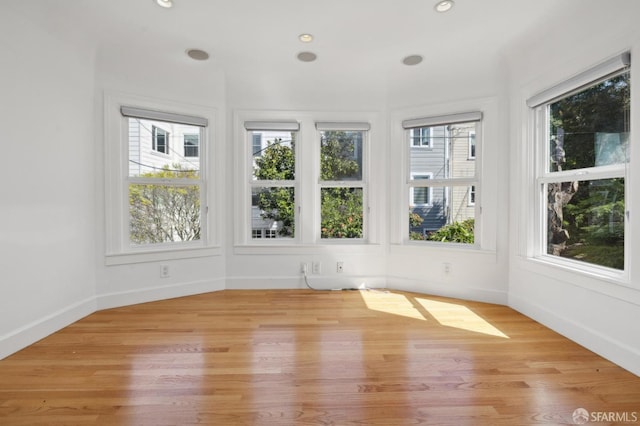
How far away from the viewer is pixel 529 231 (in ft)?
9.94

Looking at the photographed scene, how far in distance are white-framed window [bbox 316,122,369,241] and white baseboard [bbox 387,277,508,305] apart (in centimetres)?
69

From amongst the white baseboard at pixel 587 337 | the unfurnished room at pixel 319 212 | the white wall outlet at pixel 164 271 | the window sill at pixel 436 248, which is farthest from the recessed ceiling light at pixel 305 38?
the white baseboard at pixel 587 337

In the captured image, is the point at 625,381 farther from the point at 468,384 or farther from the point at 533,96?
the point at 533,96

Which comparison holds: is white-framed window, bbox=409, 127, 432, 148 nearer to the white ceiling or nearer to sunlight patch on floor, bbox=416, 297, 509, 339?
the white ceiling

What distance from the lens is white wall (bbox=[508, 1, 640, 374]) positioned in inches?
81.0

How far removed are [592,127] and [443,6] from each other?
145 cm

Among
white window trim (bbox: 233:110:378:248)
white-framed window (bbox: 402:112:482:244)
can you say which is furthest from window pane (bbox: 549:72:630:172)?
white window trim (bbox: 233:110:378:248)

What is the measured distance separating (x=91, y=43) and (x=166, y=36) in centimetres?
68

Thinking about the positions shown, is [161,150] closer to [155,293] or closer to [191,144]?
[191,144]

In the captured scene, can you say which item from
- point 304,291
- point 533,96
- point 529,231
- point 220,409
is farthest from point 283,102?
point 220,409

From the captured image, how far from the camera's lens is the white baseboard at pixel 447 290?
3.35m

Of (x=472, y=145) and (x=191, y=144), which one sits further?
(x=191, y=144)

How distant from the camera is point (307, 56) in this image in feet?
10.9

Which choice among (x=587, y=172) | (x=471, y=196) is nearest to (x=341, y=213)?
(x=471, y=196)
